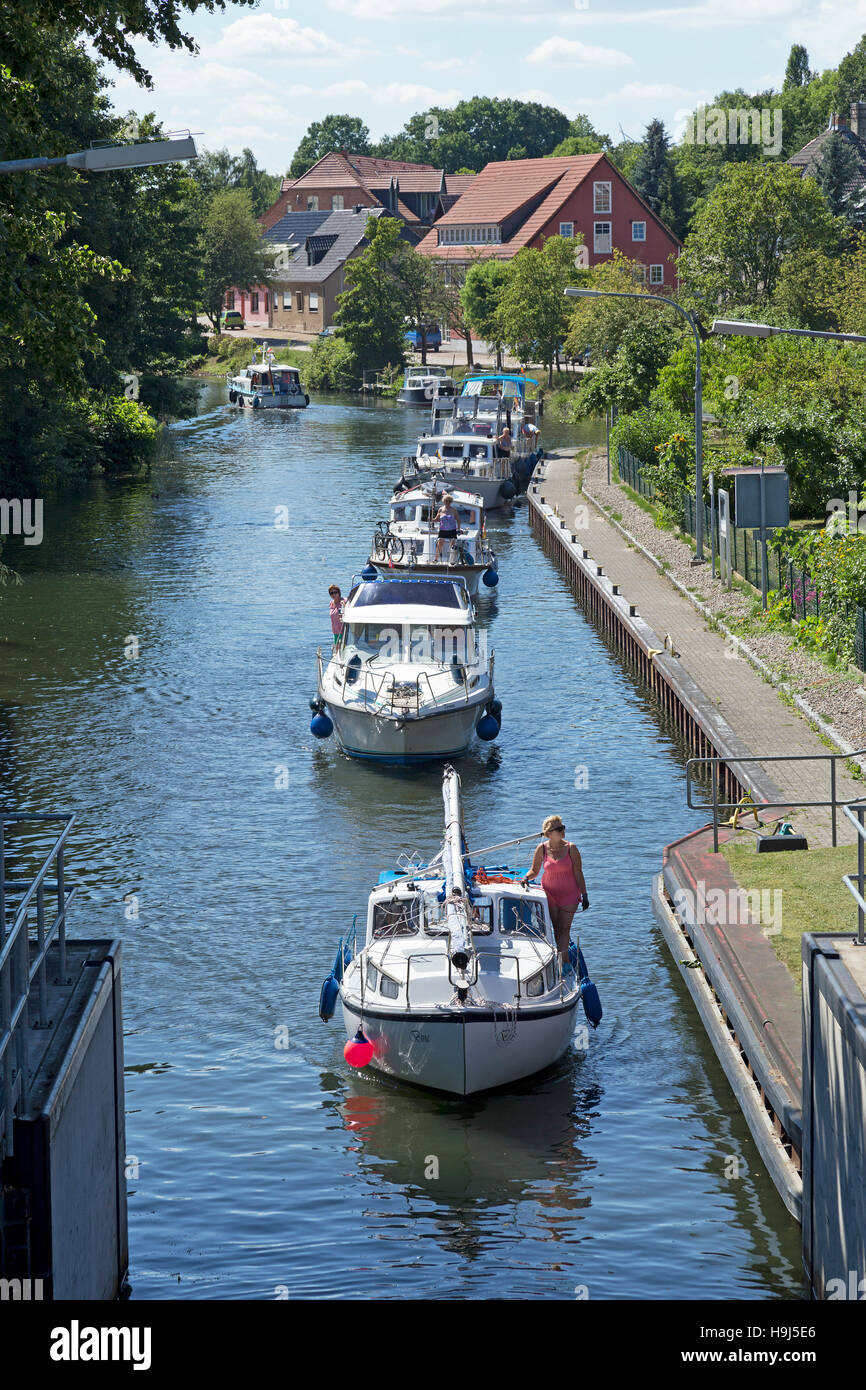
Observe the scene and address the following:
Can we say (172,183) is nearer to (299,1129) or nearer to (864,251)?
(864,251)

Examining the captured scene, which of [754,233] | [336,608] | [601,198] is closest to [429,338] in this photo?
[601,198]

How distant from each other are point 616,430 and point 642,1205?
136ft

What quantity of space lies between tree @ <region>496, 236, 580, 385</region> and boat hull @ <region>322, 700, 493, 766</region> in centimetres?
6427

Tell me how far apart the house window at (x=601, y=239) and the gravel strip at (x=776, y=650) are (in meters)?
60.0

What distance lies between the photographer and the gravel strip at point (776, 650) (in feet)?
85.9

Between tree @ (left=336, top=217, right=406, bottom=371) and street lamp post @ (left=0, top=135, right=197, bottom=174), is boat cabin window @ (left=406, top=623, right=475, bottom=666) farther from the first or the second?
tree @ (left=336, top=217, right=406, bottom=371)

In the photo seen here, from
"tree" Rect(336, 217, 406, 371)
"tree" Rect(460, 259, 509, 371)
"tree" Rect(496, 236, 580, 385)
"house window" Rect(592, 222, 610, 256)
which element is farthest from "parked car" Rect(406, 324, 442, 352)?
"tree" Rect(496, 236, 580, 385)

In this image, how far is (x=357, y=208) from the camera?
126062 mm

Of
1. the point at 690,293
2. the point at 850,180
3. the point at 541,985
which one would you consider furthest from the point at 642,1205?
the point at 850,180

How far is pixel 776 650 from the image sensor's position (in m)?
30.8

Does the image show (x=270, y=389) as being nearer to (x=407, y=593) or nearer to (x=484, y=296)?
(x=484, y=296)

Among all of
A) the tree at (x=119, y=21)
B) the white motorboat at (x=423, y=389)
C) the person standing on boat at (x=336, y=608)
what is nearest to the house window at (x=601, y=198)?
the white motorboat at (x=423, y=389)

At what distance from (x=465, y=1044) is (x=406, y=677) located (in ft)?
42.2

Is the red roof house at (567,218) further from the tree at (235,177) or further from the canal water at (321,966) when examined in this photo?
the canal water at (321,966)
